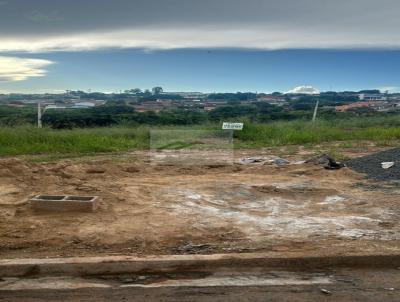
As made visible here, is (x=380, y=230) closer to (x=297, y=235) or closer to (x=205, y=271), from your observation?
(x=297, y=235)

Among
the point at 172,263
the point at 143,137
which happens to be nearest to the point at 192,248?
the point at 172,263

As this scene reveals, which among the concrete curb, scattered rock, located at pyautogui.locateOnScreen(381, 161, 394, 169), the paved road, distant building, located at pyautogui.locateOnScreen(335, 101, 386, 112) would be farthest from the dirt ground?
distant building, located at pyautogui.locateOnScreen(335, 101, 386, 112)

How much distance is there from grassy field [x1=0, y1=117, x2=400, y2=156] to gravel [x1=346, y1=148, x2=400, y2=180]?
3282 mm

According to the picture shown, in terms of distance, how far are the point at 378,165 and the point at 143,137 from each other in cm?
650

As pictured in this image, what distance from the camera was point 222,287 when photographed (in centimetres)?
450

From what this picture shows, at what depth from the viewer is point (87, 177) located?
29.2ft

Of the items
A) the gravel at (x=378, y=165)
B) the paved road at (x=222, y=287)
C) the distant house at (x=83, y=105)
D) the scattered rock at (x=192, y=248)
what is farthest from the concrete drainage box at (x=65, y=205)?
the distant house at (x=83, y=105)

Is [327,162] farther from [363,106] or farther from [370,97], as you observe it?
[370,97]

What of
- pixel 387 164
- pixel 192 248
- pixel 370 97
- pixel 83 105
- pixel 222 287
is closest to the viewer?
pixel 222 287

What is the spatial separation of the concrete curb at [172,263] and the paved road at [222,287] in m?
0.10

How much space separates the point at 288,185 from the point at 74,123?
31.0 feet

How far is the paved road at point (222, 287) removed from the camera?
14.1 ft

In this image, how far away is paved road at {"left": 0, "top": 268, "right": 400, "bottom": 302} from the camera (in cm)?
429

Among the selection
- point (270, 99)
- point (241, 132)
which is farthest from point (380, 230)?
point (270, 99)
